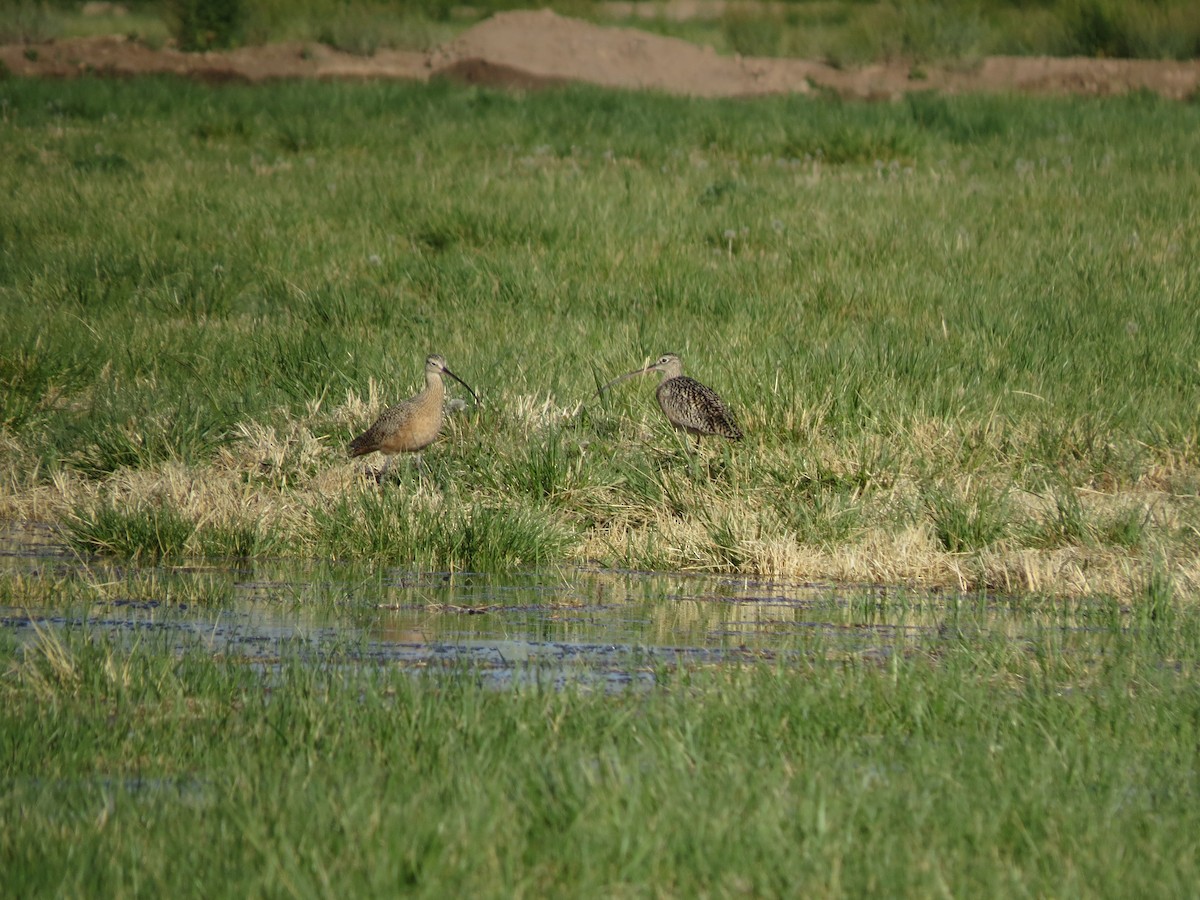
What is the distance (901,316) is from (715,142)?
738 cm

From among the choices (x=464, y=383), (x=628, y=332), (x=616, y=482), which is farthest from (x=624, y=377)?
(x=616, y=482)

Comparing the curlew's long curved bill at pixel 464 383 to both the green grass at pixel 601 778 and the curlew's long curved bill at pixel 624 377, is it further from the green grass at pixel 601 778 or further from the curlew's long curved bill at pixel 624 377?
the green grass at pixel 601 778

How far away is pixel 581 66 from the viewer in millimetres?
32344

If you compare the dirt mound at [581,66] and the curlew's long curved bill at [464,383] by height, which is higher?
the curlew's long curved bill at [464,383]

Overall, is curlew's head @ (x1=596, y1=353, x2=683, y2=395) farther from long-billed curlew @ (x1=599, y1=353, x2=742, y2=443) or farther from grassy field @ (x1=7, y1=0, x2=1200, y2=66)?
grassy field @ (x1=7, y1=0, x2=1200, y2=66)

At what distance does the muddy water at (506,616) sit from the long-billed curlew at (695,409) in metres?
1.63

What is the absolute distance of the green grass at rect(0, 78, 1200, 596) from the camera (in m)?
7.46

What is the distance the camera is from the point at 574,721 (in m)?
4.57

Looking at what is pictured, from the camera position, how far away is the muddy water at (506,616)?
555 centimetres

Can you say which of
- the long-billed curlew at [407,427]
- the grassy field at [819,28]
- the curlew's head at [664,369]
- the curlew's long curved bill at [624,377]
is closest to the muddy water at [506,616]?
the long-billed curlew at [407,427]

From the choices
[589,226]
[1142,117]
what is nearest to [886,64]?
[1142,117]

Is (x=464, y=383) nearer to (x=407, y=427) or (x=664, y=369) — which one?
(x=407, y=427)

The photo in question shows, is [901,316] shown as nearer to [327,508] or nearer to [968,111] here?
[327,508]

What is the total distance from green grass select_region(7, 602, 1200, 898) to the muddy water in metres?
0.27
